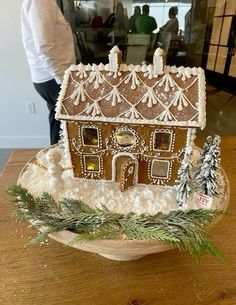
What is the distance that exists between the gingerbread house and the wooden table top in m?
0.22

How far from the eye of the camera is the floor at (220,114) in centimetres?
252

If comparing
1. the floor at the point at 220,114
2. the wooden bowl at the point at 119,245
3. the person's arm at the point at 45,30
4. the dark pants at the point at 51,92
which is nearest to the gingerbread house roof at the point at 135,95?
the wooden bowl at the point at 119,245

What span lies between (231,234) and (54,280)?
42cm

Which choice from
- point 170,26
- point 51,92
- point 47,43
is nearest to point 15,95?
point 51,92

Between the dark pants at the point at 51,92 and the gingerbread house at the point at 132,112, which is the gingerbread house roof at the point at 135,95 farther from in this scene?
the dark pants at the point at 51,92

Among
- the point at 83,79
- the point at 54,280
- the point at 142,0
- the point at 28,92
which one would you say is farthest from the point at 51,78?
the point at 54,280

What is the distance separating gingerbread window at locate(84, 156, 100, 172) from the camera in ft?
2.57

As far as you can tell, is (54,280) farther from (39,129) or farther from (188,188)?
(39,129)

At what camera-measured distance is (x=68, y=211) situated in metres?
0.59

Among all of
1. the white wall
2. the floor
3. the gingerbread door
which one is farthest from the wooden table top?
the floor

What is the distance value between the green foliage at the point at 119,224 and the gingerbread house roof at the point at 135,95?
217 mm

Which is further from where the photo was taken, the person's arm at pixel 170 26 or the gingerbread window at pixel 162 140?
the person's arm at pixel 170 26

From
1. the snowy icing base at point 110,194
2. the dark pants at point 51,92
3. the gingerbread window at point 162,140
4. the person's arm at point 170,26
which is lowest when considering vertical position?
the dark pants at point 51,92

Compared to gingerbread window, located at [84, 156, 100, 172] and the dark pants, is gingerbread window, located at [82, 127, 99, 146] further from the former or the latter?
the dark pants
